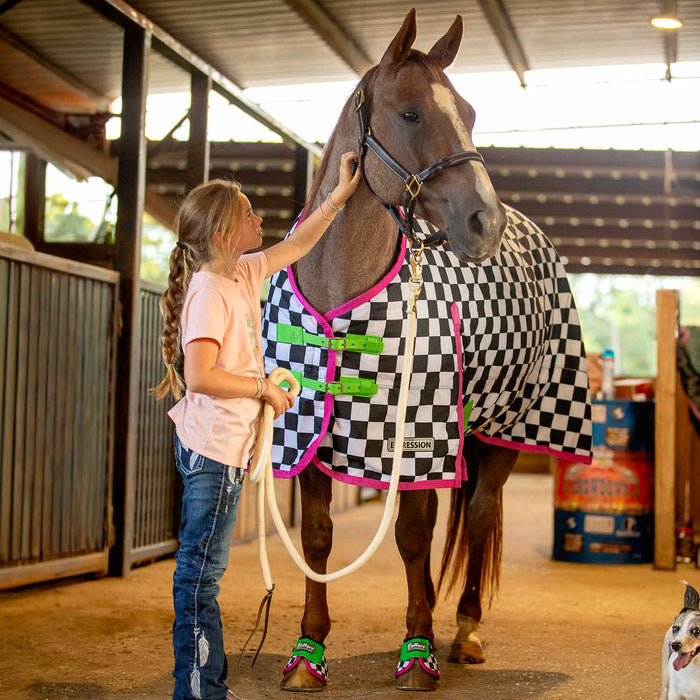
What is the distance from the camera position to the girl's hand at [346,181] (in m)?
2.51

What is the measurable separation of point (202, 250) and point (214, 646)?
0.90 m

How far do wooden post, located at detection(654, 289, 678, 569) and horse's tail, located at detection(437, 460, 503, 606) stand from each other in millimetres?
1804

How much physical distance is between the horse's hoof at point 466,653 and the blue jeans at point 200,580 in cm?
111

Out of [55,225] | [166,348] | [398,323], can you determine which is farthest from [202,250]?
[55,225]

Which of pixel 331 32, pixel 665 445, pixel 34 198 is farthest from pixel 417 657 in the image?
pixel 34 198

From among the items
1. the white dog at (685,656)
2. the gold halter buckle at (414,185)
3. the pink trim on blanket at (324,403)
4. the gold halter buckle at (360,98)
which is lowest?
the white dog at (685,656)

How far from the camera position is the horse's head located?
7.34 ft

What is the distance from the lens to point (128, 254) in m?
4.32

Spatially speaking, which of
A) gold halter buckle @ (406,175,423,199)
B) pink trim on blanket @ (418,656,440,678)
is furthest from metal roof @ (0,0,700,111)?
pink trim on blanket @ (418,656,440,678)

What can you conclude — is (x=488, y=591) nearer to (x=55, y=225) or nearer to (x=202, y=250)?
(x=202, y=250)

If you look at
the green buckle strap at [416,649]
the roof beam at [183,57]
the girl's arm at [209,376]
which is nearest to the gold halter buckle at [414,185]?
the girl's arm at [209,376]

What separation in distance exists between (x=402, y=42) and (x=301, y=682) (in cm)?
175

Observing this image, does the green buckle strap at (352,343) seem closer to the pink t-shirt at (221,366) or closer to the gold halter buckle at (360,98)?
the pink t-shirt at (221,366)

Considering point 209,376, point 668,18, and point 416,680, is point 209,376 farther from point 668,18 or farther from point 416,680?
point 668,18
